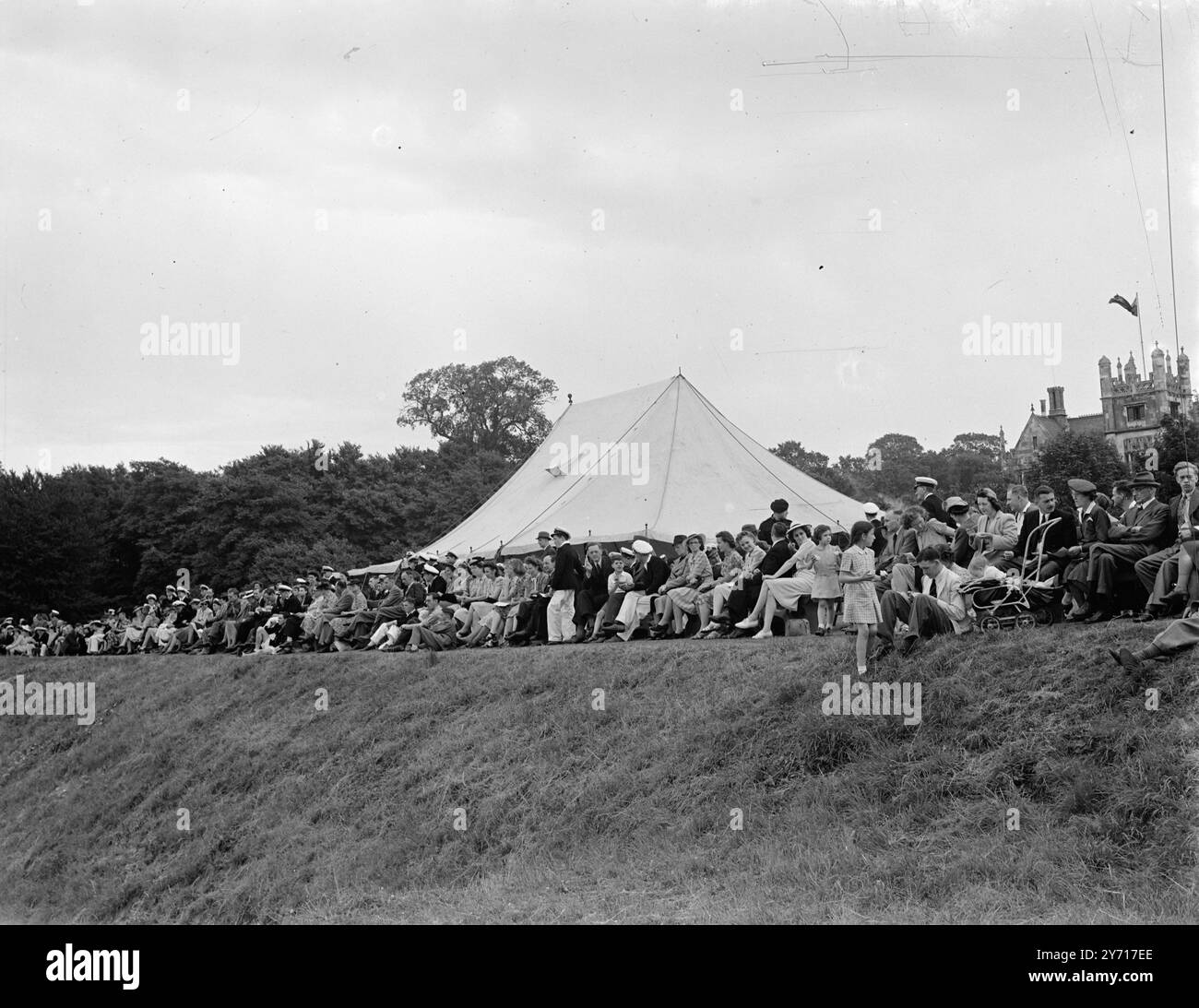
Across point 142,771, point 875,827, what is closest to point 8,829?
point 142,771

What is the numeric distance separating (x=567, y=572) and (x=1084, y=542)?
8662 mm

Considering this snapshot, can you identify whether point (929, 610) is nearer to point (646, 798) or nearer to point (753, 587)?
point (646, 798)

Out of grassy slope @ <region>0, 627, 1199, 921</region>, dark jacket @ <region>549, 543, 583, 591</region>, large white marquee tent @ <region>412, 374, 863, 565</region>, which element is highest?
large white marquee tent @ <region>412, 374, 863, 565</region>

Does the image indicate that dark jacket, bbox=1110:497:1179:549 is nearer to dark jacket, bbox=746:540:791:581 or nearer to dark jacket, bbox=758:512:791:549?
dark jacket, bbox=746:540:791:581

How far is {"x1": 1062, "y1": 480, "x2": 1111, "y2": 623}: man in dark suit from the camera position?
11023 millimetres

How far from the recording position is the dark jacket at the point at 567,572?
18.1 meters

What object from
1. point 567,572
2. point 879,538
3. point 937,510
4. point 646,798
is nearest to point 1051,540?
point 937,510

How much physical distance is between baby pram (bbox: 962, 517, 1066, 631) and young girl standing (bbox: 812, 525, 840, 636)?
2368 millimetres

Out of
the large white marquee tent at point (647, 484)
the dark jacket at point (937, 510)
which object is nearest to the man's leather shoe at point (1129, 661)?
the dark jacket at point (937, 510)

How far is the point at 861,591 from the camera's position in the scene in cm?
1162

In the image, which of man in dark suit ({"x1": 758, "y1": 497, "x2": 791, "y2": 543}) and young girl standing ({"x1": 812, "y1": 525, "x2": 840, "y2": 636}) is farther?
man in dark suit ({"x1": 758, "y1": 497, "x2": 791, "y2": 543})

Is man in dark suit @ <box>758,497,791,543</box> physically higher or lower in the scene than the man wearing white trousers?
higher

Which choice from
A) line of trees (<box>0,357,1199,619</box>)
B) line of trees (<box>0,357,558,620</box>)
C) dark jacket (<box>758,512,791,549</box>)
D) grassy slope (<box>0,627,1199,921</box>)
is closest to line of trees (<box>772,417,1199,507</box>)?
line of trees (<box>0,357,1199,619</box>)

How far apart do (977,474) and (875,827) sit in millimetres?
83199
